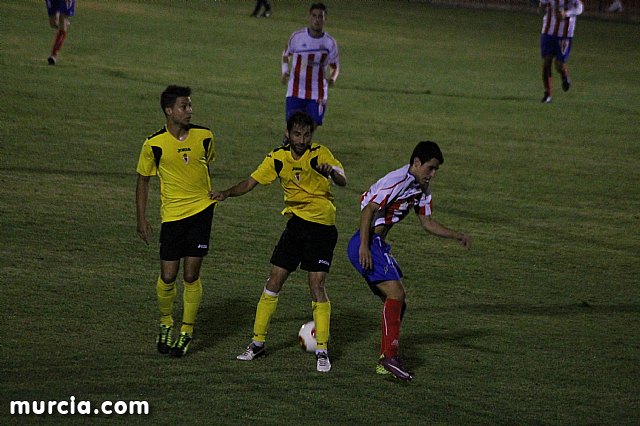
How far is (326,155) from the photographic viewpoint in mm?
8273

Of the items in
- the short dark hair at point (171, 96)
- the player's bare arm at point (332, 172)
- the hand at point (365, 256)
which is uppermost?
the short dark hair at point (171, 96)

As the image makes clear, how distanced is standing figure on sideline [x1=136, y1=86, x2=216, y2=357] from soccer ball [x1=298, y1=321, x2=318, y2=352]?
2.65 feet

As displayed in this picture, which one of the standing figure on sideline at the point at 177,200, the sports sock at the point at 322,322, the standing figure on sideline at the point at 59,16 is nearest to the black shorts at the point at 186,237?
the standing figure on sideline at the point at 177,200

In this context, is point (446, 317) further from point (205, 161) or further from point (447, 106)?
point (447, 106)

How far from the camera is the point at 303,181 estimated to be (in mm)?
8383

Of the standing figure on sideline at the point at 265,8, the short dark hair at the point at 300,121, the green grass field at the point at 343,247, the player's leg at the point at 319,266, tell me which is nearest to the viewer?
the green grass field at the point at 343,247

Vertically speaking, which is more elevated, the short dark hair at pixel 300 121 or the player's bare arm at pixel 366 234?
the short dark hair at pixel 300 121

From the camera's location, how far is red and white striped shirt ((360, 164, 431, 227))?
809cm

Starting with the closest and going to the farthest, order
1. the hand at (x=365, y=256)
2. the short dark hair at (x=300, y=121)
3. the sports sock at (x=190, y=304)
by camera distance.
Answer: the hand at (x=365, y=256), the short dark hair at (x=300, y=121), the sports sock at (x=190, y=304)

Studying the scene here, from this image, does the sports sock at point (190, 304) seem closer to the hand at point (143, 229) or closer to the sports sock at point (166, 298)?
the sports sock at point (166, 298)

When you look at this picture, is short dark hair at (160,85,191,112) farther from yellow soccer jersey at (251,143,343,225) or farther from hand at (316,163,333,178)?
hand at (316,163,333,178)

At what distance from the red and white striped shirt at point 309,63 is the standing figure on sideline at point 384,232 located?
7692 mm

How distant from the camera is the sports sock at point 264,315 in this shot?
8391mm

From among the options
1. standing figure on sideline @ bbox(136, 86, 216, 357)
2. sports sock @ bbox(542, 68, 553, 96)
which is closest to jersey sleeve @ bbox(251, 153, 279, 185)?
standing figure on sideline @ bbox(136, 86, 216, 357)
